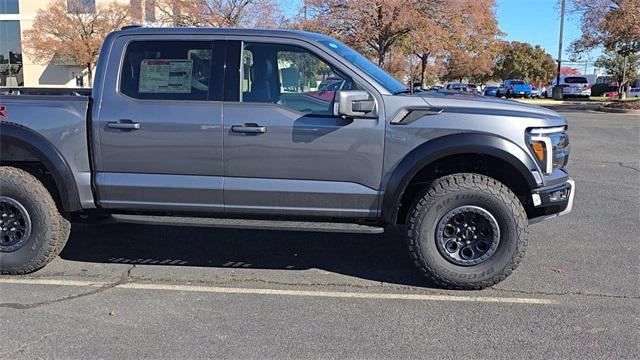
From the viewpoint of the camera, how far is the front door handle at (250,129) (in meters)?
4.46

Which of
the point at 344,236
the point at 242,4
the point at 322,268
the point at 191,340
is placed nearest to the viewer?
the point at 191,340

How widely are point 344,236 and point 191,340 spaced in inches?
106

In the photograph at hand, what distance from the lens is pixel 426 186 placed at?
4625 mm

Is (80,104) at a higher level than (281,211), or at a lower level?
higher

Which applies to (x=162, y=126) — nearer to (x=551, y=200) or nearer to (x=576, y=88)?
(x=551, y=200)

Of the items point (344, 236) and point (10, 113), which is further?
point (344, 236)

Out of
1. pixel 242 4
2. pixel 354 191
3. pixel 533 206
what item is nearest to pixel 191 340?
pixel 354 191

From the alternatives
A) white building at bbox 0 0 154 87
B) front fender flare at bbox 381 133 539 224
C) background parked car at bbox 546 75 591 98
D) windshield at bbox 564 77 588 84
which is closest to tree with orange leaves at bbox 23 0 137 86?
white building at bbox 0 0 154 87

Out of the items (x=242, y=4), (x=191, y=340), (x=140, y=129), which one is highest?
(x=242, y=4)

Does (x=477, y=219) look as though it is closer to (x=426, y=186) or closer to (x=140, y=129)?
(x=426, y=186)

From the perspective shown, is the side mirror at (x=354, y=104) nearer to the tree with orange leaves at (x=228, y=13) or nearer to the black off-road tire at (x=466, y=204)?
the black off-road tire at (x=466, y=204)

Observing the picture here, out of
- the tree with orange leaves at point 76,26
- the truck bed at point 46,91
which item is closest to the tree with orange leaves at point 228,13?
the tree with orange leaves at point 76,26

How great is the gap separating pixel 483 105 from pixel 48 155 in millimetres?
3448

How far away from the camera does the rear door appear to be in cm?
454
